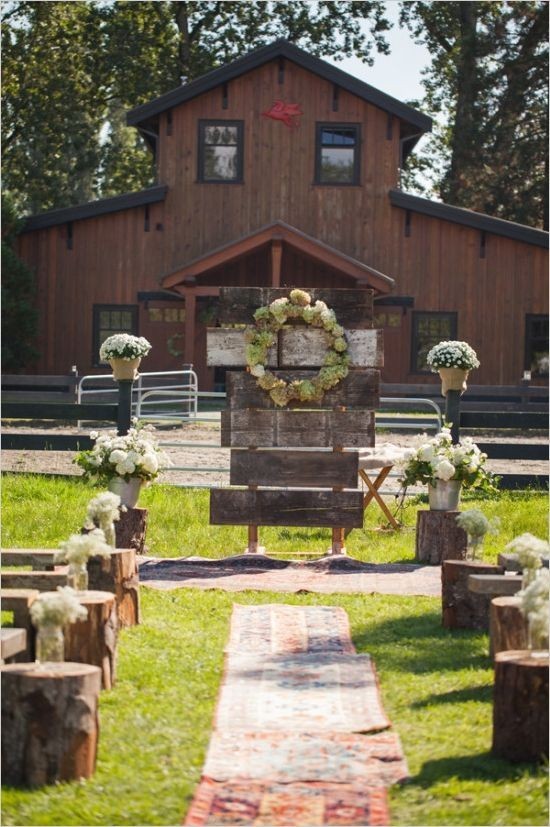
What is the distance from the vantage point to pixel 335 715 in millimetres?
6457

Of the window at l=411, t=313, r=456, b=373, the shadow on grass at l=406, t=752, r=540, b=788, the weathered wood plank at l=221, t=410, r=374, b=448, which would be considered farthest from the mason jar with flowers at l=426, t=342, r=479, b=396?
the window at l=411, t=313, r=456, b=373

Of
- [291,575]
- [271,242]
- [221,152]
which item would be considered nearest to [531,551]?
[291,575]

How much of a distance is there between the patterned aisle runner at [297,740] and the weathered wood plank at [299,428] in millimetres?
3803

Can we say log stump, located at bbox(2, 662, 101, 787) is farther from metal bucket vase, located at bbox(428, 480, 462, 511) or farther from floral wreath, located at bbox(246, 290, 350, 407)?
metal bucket vase, located at bbox(428, 480, 462, 511)

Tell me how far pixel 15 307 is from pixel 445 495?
18109mm

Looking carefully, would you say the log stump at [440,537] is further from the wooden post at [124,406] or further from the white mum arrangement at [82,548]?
the white mum arrangement at [82,548]

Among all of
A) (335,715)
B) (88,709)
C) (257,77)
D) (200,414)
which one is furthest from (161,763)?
(257,77)

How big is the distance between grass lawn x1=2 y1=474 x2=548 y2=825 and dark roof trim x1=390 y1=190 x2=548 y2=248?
1844 centimetres

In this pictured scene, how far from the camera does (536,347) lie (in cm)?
3053

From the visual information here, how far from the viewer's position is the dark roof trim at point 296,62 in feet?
96.6

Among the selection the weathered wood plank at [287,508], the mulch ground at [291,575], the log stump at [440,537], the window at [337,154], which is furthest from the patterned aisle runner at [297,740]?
the window at [337,154]

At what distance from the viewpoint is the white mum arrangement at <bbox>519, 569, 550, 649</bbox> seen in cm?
592

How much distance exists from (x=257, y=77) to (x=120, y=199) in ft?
13.1

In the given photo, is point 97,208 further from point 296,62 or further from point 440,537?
point 440,537
